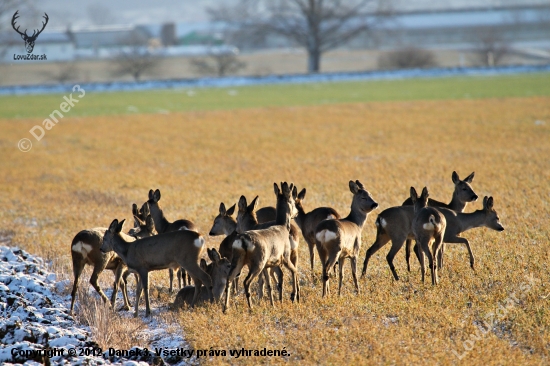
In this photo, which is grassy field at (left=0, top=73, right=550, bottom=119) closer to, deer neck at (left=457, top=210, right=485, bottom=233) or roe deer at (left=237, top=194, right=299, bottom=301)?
roe deer at (left=237, top=194, right=299, bottom=301)

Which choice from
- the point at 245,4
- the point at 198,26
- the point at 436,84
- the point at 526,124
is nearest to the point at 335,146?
the point at 526,124

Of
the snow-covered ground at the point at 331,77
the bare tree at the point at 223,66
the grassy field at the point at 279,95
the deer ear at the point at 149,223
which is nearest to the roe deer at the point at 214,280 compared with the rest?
the deer ear at the point at 149,223

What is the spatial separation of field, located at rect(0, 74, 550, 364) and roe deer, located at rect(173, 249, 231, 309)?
12.4 inches

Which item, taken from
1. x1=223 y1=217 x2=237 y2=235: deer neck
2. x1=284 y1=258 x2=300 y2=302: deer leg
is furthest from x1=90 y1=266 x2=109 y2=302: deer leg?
x1=284 y1=258 x2=300 y2=302: deer leg

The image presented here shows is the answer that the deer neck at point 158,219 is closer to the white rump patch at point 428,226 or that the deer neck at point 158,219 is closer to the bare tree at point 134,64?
the white rump patch at point 428,226

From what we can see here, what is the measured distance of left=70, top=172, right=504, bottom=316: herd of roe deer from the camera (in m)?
9.03

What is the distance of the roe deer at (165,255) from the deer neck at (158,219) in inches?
62.3

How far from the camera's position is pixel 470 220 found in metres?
10.9

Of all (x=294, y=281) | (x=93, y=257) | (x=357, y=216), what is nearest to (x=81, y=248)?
(x=93, y=257)

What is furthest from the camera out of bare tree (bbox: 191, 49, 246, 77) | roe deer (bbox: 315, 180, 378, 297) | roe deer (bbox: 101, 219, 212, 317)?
bare tree (bbox: 191, 49, 246, 77)

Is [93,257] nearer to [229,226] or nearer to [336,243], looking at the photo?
[229,226]

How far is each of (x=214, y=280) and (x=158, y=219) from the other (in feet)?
7.46

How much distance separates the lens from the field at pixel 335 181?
26.2 feet

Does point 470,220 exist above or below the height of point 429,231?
above
